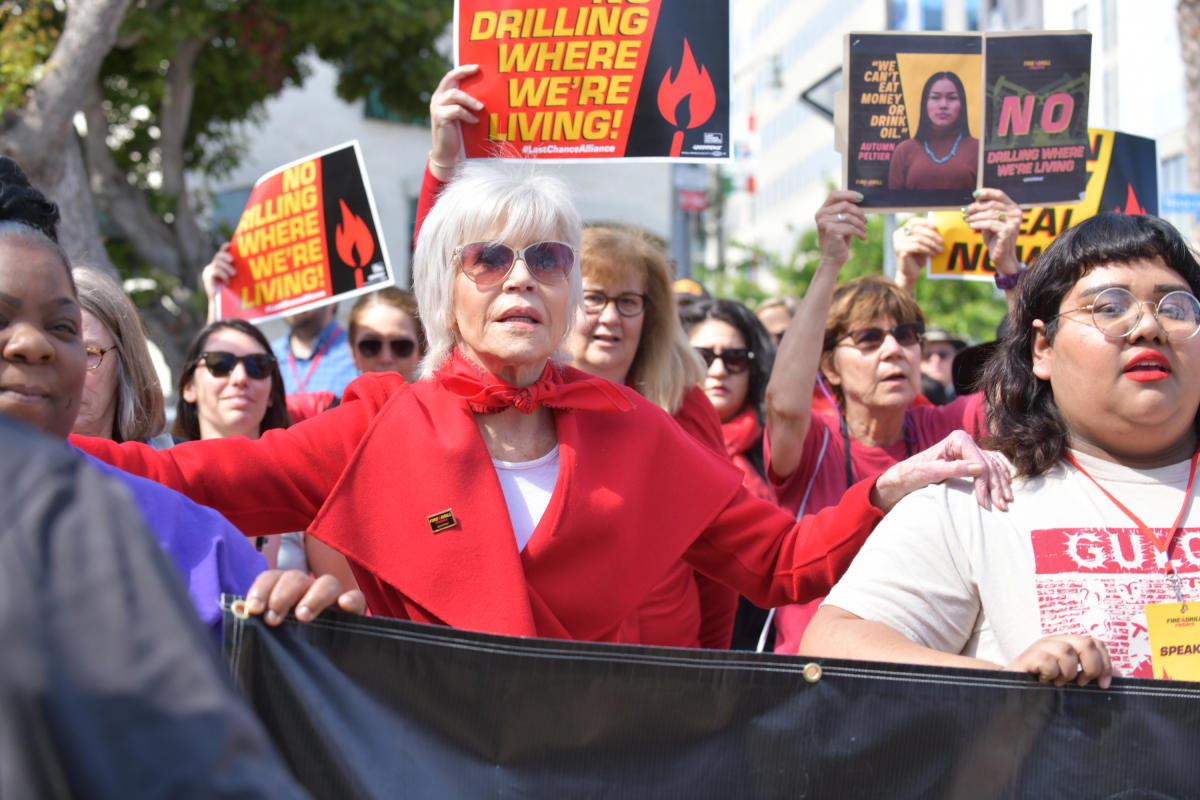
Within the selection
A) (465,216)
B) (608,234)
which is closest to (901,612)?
(465,216)

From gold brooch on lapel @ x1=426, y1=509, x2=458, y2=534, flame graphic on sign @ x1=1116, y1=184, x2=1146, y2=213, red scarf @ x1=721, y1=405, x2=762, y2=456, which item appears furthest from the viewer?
flame graphic on sign @ x1=1116, y1=184, x2=1146, y2=213

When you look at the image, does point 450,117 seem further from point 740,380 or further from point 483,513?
point 740,380

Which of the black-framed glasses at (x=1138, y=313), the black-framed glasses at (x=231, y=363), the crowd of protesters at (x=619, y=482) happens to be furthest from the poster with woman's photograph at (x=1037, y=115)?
the black-framed glasses at (x=231, y=363)

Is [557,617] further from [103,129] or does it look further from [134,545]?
[103,129]

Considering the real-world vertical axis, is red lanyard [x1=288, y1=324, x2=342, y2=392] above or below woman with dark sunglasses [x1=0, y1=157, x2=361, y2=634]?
below

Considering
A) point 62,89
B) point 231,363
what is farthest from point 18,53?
point 231,363

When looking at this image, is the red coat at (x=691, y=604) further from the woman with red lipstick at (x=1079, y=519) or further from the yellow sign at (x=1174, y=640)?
the yellow sign at (x=1174, y=640)

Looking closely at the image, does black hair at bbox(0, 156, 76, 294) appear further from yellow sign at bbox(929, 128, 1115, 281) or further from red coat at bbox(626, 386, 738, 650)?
yellow sign at bbox(929, 128, 1115, 281)

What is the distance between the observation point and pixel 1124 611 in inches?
85.0

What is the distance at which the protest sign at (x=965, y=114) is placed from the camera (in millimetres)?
3955

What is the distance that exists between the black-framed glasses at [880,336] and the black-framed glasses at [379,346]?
2.07 meters

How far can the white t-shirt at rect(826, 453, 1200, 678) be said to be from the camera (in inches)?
85.0

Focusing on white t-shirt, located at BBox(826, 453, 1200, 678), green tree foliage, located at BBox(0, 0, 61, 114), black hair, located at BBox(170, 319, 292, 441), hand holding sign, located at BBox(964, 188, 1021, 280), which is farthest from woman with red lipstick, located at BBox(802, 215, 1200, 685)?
green tree foliage, located at BBox(0, 0, 61, 114)

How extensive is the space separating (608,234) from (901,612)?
2248 millimetres
